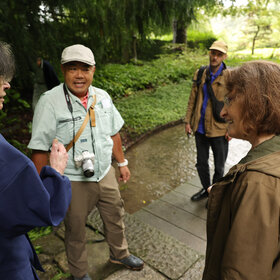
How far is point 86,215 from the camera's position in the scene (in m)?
2.43

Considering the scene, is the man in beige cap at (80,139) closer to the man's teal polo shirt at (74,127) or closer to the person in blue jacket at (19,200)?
the man's teal polo shirt at (74,127)

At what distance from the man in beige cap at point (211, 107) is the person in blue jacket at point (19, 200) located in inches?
98.3

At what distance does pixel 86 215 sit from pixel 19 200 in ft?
4.64

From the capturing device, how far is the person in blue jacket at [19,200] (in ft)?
3.54

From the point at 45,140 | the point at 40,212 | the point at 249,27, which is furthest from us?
the point at 249,27

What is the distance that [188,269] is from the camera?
2.68 metres

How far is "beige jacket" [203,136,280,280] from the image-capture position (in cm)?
110

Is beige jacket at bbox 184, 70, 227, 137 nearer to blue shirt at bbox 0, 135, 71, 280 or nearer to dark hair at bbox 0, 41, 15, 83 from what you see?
blue shirt at bbox 0, 135, 71, 280

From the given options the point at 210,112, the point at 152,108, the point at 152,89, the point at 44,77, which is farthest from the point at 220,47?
the point at 152,89

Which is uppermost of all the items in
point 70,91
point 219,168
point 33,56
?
point 33,56

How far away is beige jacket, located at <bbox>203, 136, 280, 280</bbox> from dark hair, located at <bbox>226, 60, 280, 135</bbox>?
11 centimetres

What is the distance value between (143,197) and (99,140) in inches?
87.4

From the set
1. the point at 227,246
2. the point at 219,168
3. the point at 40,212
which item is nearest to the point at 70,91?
the point at 40,212

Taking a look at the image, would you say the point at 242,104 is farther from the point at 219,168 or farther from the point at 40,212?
the point at 219,168
